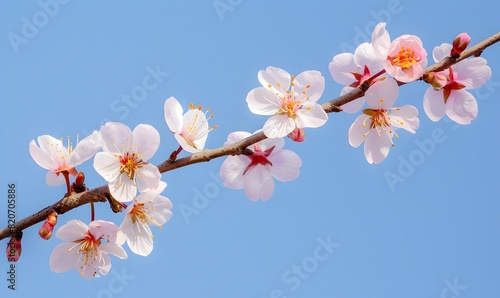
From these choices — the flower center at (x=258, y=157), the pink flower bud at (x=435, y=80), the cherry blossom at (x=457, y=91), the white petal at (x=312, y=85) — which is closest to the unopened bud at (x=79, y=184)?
the flower center at (x=258, y=157)

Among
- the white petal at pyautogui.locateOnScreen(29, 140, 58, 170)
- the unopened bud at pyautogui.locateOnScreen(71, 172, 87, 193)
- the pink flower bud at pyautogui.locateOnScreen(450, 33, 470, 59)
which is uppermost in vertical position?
the white petal at pyautogui.locateOnScreen(29, 140, 58, 170)

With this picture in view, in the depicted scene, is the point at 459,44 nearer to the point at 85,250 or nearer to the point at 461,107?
the point at 461,107

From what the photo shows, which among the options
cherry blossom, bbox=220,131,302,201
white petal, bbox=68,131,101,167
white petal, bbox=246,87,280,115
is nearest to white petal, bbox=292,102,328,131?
white petal, bbox=246,87,280,115

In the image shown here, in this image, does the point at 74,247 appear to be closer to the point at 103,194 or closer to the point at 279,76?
the point at 103,194

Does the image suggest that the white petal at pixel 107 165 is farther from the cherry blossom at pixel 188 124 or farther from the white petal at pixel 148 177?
the cherry blossom at pixel 188 124

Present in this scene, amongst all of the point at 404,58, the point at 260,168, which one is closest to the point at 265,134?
the point at 260,168

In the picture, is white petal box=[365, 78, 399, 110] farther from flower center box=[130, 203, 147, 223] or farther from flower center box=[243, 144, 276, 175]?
flower center box=[130, 203, 147, 223]
